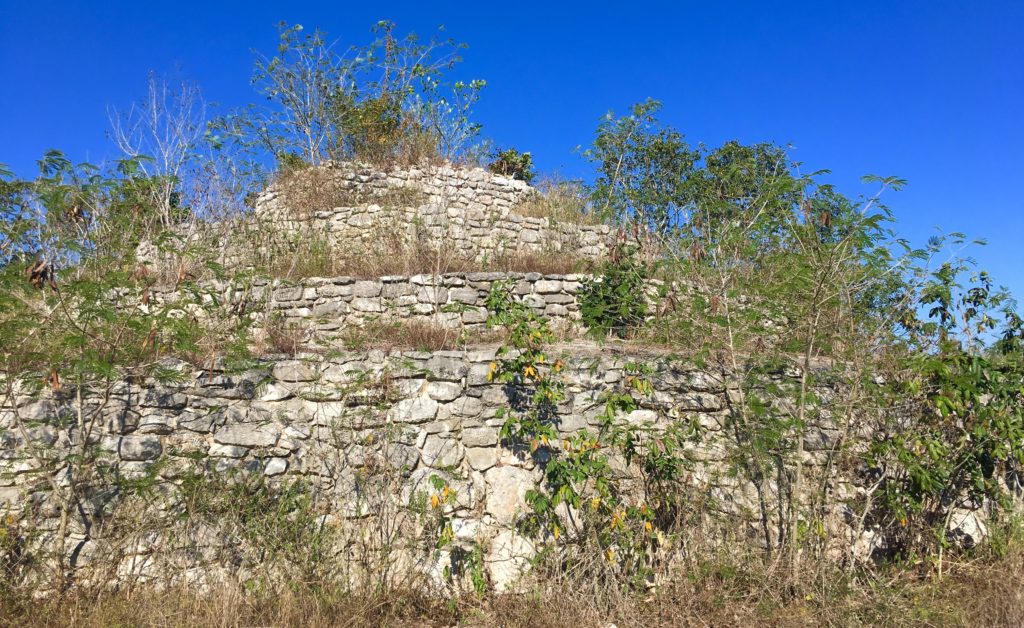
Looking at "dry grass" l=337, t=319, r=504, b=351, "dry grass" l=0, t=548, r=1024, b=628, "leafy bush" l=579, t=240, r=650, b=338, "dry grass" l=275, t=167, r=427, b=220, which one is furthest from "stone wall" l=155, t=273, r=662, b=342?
"dry grass" l=0, t=548, r=1024, b=628

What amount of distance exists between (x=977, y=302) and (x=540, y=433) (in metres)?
4.67

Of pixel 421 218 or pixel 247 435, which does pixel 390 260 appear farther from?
pixel 247 435

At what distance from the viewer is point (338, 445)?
4.48m

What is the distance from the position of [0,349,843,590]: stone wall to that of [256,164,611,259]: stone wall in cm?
346

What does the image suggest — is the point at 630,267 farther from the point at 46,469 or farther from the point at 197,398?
the point at 46,469

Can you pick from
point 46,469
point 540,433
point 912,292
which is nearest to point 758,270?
point 912,292

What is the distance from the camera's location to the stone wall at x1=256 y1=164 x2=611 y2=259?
833cm

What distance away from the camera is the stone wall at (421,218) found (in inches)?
328

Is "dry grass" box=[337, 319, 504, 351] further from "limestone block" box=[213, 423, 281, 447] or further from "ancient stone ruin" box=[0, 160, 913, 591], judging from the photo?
"limestone block" box=[213, 423, 281, 447]

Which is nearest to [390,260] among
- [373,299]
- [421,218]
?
[421,218]

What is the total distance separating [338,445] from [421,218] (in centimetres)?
466

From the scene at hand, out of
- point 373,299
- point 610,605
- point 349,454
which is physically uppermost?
point 373,299

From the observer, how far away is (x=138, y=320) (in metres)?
4.53

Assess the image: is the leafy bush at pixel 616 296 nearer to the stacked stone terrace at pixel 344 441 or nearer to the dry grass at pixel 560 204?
the stacked stone terrace at pixel 344 441
